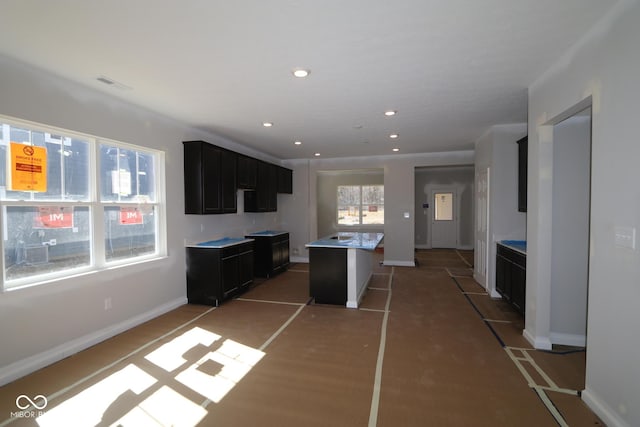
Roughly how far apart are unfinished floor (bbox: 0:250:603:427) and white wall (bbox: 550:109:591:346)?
359 mm

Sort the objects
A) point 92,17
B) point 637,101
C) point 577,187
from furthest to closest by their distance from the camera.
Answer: point 577,187 < point 92,17 < point 637,101

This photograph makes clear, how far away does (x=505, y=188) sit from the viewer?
4.80 metres

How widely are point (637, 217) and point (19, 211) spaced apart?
4.67 m

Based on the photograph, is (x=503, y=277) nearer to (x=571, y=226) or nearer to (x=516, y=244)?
(x=516, y=244)

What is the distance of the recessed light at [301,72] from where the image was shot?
2771 mm

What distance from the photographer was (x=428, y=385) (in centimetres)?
251

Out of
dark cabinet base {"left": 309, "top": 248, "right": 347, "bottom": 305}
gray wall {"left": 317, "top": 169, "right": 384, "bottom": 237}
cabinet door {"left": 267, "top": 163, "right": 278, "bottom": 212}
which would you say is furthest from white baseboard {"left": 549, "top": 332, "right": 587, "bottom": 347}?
gray wall {"left": 317, "top": 169, "right": 384, "bottom": 237}

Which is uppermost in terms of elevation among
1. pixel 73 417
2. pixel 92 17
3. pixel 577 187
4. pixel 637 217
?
pixel 92 17

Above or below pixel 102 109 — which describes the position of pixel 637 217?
below

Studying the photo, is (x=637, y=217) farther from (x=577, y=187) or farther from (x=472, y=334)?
(x=472, y=334)

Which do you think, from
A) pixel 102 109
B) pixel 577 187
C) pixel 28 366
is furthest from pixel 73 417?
pixel 577 187

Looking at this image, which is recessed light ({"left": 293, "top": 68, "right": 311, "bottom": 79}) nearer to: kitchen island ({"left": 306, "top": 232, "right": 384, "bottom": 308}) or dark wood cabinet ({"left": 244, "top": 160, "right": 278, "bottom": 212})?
kitchen island ({"left": 306, "top": 232, "right": 384, "bottom": 308})

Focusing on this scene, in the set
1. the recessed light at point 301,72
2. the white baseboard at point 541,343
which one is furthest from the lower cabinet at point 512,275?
the recessed light at point 301,72

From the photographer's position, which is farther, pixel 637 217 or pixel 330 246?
pixel 330 246
